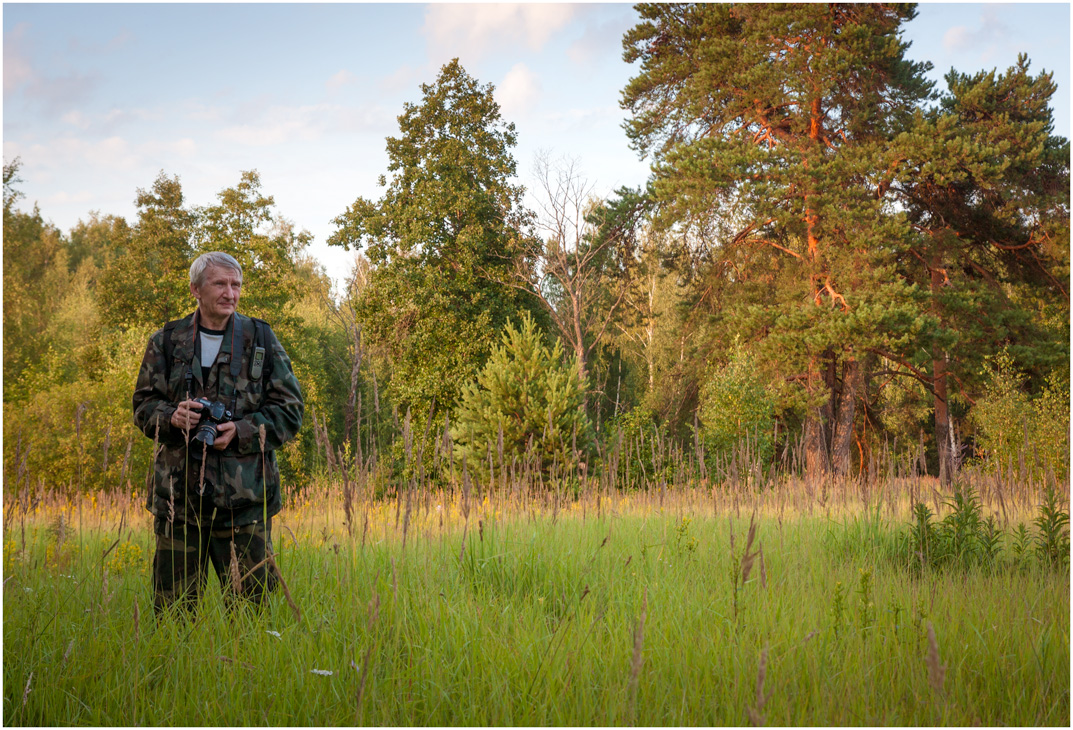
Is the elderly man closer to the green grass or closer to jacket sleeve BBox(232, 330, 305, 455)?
jacket sleeve BBox(232, 330, 305, 455)

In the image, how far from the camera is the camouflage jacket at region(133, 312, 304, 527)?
2.42m

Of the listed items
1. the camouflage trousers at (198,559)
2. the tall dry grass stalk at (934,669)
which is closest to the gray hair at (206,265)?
the camouflage trousers at (198,559)

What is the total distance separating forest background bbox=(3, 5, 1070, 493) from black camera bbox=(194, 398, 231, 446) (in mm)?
6370

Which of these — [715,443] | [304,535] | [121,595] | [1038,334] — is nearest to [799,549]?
[304,535]

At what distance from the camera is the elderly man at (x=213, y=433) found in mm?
2416

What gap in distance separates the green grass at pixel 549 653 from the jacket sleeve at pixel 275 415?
0.59m

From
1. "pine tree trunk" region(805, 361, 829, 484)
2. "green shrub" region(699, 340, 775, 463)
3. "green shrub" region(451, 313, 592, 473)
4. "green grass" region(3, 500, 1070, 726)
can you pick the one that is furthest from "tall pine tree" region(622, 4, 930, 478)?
"green grass" region(3, 500, 1070, 726)

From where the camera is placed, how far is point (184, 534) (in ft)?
8.00

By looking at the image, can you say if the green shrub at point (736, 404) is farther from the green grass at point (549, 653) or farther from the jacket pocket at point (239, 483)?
the jacket pocket at point (239, 483)

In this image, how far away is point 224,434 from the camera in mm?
2383

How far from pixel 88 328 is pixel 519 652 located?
29.5 metres

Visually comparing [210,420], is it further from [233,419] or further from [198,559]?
[198,559]

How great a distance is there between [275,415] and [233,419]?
16 centimetres

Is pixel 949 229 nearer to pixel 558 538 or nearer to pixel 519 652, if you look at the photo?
pixel 558 538
